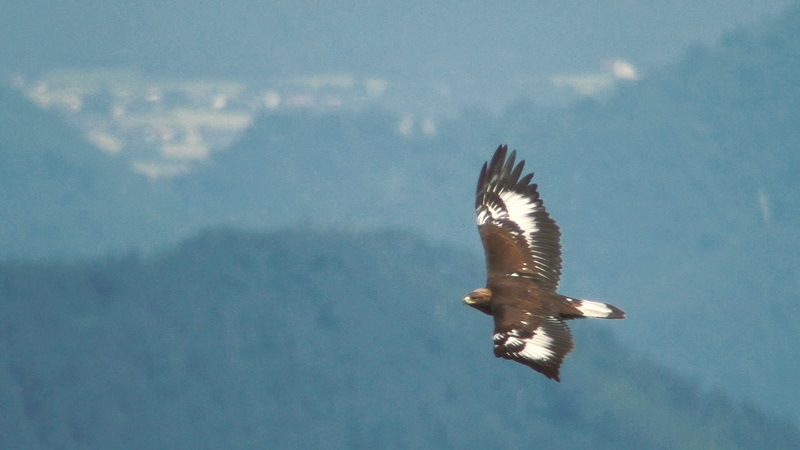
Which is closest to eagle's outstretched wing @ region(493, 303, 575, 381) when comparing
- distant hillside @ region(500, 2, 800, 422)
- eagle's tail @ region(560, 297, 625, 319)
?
eagle's tail @ region(560, 297, 625, 319)

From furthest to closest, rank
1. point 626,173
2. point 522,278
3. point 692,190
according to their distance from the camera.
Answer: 1. point 626,173
2. point 692,190
3. point 522,278

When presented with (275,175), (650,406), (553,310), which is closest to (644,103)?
(275,175)

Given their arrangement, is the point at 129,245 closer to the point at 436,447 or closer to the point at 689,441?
the point at 436,447

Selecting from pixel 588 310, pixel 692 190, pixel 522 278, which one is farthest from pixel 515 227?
pixel 692 190

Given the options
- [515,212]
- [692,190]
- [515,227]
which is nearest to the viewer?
[515,227]

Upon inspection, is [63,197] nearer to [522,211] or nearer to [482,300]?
[522,211]

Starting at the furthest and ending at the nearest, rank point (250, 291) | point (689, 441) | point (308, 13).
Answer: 1. point (308, 13)
2. point (250, 291)
3. point (689, 441)
